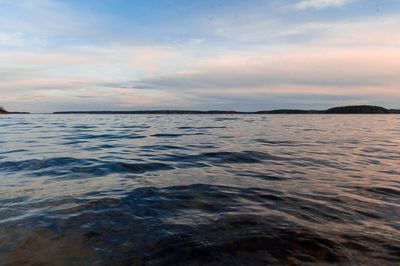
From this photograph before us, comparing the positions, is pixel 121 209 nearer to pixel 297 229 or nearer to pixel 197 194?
pixel 197 194

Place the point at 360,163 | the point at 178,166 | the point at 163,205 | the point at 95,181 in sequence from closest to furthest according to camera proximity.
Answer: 1. the point at 163,205
2. the point at 95,181
3. the point at 178,166
4. the point at 360,163

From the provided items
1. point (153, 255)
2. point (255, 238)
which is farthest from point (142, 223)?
point (255, 238)

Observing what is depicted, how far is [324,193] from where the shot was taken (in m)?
6.98

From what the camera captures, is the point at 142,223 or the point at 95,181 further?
the point at 95,181

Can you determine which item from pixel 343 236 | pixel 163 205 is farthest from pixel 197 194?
pixel 343 236

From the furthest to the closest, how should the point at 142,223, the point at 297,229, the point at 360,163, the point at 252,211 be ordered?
the point at 360,163 < the point at 252,211 < the point at 142,223 < the point at 297,229

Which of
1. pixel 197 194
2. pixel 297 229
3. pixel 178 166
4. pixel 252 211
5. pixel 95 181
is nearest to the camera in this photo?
pixel 297 229

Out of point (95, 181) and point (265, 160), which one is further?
point (265, 160)

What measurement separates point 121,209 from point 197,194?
1.65m

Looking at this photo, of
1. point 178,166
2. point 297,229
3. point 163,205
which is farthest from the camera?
point 178,166

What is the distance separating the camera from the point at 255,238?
4598 mm

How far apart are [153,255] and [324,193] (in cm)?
426

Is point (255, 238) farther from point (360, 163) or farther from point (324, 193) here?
point (360, 163)

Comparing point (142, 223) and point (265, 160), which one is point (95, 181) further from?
point (265, 160)
